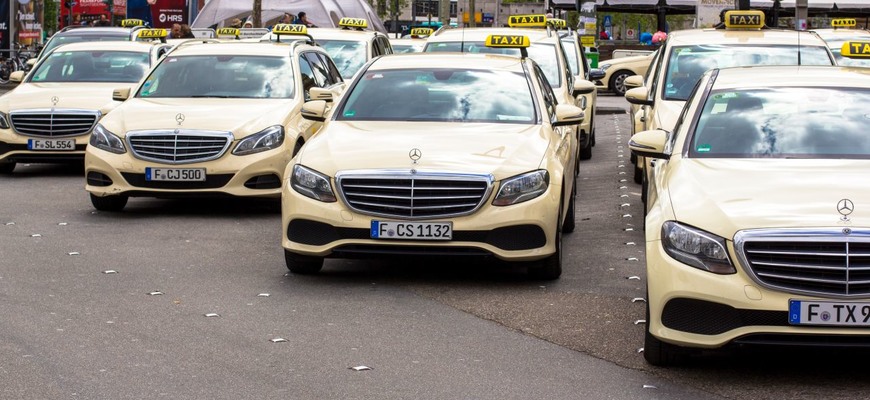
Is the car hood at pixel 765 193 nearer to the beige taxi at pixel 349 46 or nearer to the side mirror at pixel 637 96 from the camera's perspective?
the side mirror at pixel 637 96

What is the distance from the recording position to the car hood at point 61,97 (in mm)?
16859

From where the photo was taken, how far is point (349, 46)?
842 inches

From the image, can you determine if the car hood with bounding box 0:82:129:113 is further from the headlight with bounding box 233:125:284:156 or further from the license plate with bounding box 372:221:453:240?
the license plate with bounding box 372:221:453:240

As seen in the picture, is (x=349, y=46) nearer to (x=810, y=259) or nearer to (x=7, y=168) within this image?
(x=7, y=168)

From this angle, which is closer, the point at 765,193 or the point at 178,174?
the point at 765,193

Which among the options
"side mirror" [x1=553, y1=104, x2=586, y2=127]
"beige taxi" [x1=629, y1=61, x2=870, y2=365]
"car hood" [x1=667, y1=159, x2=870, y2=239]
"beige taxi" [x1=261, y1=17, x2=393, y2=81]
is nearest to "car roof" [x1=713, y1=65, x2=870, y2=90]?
"beige taxi" [x1=629, y1=61, x2=870, y2=365]

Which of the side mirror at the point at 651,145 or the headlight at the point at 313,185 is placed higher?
the side mirror at the point at 651,145

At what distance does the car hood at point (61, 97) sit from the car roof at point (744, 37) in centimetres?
641

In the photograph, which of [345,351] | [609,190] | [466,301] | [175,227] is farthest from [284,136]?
[345,351]

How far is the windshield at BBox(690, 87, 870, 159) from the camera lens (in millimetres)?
8023

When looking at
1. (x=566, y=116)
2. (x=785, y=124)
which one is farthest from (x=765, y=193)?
(x=566, y=116)

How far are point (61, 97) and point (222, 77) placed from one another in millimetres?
3116

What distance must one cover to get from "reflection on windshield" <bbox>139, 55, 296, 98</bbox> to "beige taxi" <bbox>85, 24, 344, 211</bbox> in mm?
19

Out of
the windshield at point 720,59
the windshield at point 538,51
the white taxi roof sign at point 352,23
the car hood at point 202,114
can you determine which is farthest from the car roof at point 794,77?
the white taxi roof sign at point 352,23
